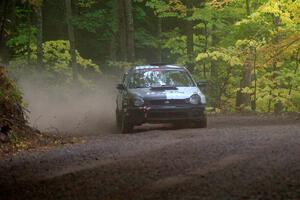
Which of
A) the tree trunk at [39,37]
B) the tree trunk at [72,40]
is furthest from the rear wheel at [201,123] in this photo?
the tree trunk at [72,40]

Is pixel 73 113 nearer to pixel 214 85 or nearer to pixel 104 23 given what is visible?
pixel 214 85

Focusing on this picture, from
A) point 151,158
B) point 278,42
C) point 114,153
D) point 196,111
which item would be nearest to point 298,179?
point 151,158

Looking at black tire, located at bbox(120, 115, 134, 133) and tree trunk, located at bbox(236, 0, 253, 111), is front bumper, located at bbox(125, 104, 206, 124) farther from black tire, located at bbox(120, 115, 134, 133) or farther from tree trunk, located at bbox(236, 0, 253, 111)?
tree trunk, located at bbox(236, 0, 253, 111)

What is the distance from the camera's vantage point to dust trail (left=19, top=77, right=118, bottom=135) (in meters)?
20.3

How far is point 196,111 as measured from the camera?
15164 millimetres

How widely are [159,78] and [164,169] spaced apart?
A: 8.11 metres

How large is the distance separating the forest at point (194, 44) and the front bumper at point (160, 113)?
3035 mm

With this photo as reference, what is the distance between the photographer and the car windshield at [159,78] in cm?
1614

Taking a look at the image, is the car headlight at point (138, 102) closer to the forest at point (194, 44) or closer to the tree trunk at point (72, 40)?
the forest at point (194, 44)

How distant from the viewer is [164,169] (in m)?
8.45

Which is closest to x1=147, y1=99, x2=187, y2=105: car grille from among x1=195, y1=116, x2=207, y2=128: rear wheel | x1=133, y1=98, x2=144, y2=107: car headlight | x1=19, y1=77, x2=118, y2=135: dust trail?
x1=133, y1=98, x2=144, y2=107: car headlight

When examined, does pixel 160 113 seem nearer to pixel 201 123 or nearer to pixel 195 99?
pixel 195 99

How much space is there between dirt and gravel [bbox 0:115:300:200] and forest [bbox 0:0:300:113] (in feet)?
13.8

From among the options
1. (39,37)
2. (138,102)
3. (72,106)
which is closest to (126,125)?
(138,102)
